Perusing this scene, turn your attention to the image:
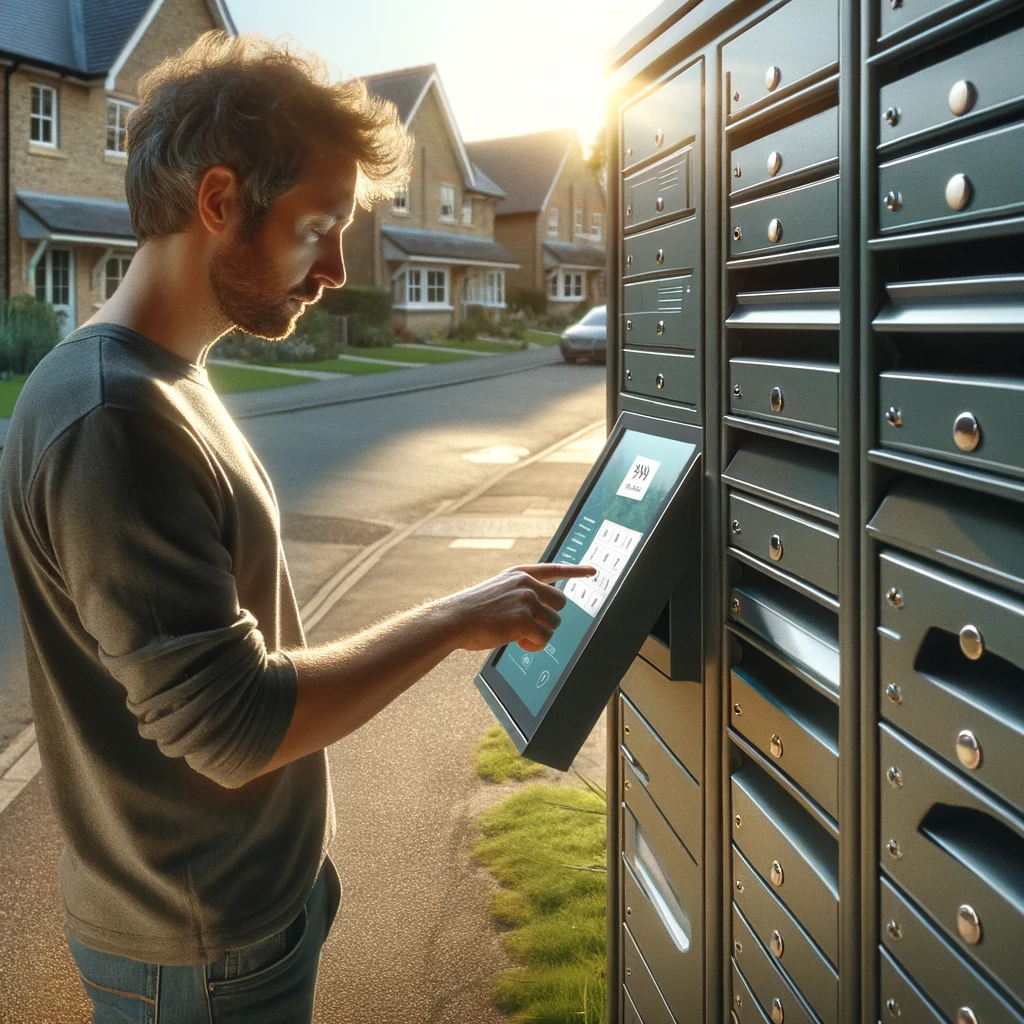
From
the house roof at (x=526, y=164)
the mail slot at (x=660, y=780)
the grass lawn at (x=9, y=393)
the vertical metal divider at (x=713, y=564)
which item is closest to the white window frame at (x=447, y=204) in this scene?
the house roof at (x=526, y=164)

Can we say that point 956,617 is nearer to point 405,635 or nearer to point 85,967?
point 405,635

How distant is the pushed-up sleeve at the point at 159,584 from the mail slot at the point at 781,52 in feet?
3.21

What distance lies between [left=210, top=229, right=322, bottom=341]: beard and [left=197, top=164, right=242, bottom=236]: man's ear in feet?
0.11

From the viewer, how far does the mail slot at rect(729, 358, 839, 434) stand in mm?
1691

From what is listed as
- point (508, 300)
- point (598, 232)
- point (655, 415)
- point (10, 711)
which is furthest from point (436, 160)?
point (655, 415)

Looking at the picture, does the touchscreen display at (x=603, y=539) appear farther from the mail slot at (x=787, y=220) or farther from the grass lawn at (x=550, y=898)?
the grass lawn at (x=550, y=898)

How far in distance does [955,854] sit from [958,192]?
73 centimetres

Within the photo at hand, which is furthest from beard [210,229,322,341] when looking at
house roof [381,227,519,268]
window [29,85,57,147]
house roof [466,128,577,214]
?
house roof [466,128,577,214]

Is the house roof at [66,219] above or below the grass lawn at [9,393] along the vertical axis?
above

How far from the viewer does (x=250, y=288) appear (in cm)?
191

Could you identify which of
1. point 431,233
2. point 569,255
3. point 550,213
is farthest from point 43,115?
point 550,213

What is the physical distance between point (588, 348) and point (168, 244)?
93.6 feet

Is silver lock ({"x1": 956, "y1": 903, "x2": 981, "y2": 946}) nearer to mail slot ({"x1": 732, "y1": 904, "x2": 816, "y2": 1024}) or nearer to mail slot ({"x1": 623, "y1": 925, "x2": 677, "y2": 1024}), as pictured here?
mail slot ({"x1": 732, "y1": 904, "x2": 816, "y2": 1024})

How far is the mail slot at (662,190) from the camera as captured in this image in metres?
2.21
